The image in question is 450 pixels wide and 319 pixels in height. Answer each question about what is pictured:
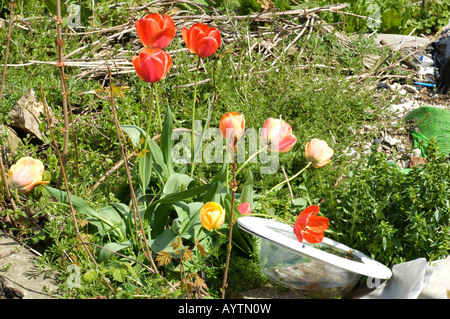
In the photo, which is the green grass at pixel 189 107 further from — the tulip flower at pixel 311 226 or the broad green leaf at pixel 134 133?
the tulip flower at pixel 311 226

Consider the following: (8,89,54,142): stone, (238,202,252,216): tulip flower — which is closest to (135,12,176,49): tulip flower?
(238,202,252,216): tulip flower

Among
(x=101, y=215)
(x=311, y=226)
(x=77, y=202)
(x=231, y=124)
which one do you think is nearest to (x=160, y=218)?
(x=101, y=215)

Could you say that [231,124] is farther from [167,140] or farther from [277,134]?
[167,140]

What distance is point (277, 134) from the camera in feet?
6.55

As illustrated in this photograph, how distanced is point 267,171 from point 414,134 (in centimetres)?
111

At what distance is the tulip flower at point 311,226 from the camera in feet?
5.66

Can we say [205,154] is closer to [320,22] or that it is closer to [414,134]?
[414,134]

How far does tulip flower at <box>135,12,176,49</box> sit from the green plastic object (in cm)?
177

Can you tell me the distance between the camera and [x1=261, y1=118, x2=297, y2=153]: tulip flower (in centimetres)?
199

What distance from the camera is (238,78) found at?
10.6ft

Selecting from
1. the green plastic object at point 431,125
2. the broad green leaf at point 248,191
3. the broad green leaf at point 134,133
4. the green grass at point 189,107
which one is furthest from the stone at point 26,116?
the green plastic object at point 431,125

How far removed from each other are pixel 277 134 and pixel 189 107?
1.08 m

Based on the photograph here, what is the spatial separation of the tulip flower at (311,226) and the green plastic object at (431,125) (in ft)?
4.99
